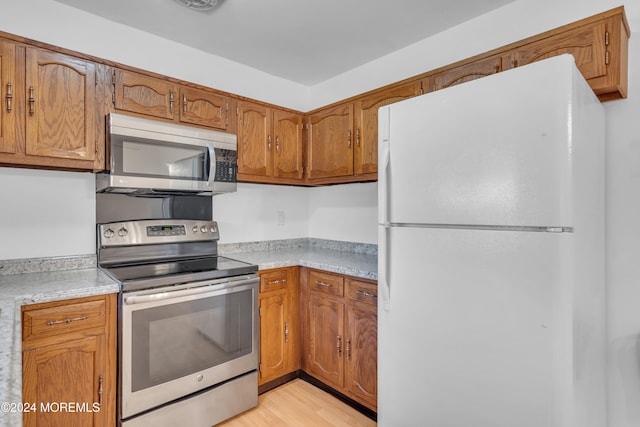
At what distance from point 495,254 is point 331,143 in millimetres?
1709

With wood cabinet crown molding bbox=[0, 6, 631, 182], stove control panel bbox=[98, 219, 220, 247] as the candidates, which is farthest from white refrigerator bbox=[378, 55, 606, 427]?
stove control panel bbox=[98, 219, 220, 247]

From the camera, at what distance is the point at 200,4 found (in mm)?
2021

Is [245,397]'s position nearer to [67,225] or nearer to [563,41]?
[67,225]

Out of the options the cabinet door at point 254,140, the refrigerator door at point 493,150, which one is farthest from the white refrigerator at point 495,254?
the cabinet door at point 254,140

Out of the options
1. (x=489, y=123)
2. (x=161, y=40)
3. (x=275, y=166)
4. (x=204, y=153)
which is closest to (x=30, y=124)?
(x=204, y=153)

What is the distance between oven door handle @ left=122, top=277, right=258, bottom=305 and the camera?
172 centimetres

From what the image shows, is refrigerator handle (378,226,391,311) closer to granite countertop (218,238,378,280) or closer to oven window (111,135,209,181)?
granite countertop (218,238,378,280)

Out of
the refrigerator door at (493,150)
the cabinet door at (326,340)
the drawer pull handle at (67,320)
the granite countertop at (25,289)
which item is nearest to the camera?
the granite countertop at (25,289)

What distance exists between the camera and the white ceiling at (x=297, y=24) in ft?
6.72

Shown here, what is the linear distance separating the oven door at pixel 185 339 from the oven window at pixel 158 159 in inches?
27.5

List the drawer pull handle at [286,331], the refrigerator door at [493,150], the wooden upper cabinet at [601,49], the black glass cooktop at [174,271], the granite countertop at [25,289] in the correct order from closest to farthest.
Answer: the granite countertop at [25,289] < the refrigerator door at [493,150] < the wooden upper cabinet at [601,49] < the black glass cooktop at [174,271] < the drawer pull handle at [286,331]

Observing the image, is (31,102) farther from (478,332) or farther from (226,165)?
(478,332)

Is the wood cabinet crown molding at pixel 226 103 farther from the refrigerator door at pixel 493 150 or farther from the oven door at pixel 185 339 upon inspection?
the oven door at pixel 185 339

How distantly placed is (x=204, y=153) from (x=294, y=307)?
1239 millimetres
